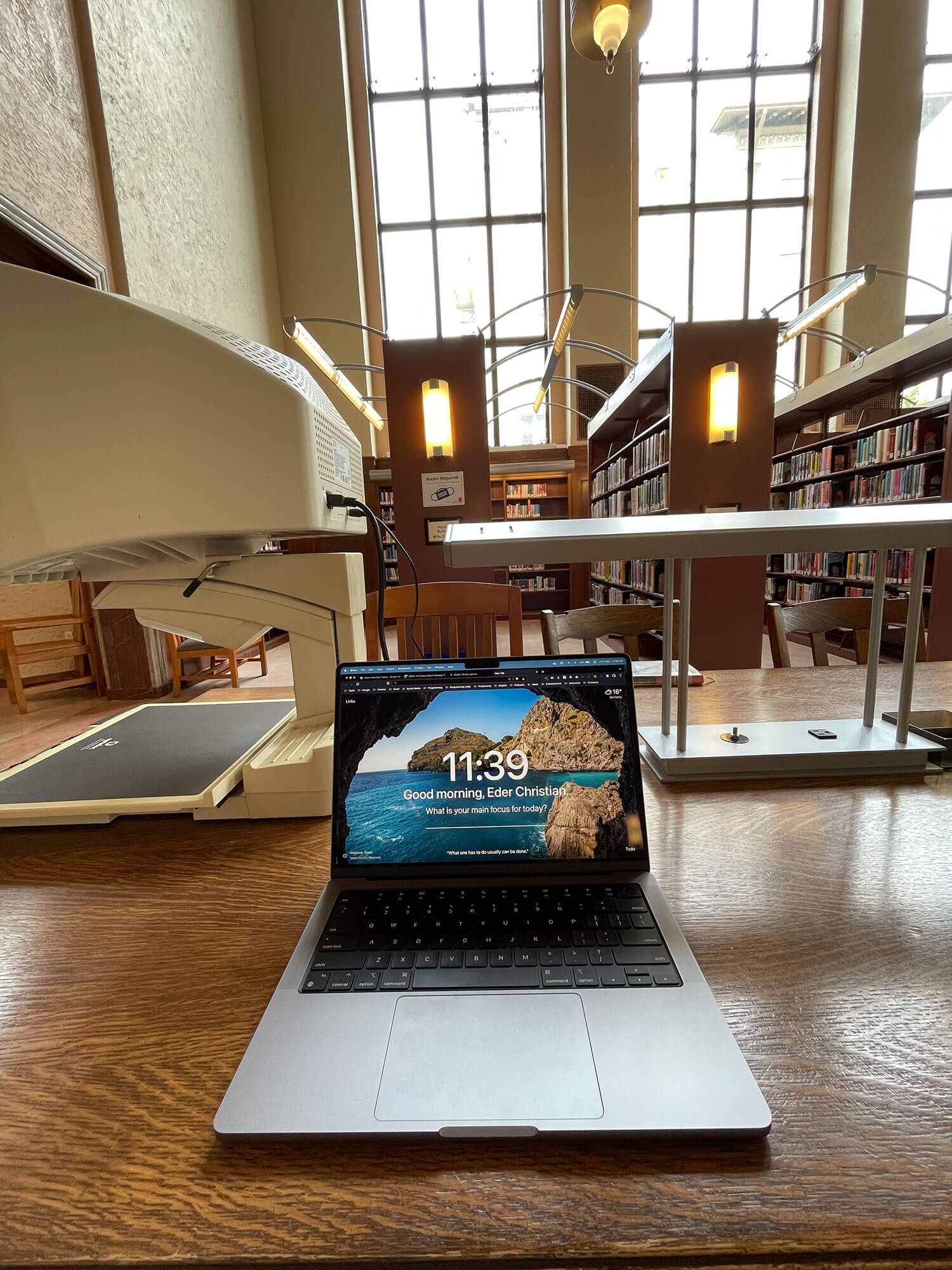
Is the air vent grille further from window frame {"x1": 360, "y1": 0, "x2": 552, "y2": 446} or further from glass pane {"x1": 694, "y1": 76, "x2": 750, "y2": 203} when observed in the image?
glass pane {"x1": 694, "y1": 76, "x2": 750, "y2": 203}

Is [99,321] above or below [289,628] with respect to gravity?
above

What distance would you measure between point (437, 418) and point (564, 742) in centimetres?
342

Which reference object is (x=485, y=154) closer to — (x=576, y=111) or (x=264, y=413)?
(x=576, y=111)

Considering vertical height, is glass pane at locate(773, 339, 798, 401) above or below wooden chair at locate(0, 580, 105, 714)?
above

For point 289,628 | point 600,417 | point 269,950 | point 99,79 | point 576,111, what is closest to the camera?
point 269,950

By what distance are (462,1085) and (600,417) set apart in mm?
5530

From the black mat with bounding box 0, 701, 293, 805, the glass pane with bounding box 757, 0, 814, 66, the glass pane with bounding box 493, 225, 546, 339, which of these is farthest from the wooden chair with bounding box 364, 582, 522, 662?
the glass pane with bounding box 757, 0, 814, 66

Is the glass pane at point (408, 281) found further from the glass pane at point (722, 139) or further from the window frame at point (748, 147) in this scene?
the glass pane at point (722, 139)

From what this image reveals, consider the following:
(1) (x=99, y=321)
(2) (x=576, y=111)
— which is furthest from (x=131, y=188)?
(2) (x=576, y=111)

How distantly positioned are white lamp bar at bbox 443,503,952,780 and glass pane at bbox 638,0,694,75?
9.57 meters

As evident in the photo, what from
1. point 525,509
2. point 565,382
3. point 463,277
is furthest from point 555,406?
point 463,277

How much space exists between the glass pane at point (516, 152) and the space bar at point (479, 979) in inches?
357

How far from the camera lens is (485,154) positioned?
740 cm

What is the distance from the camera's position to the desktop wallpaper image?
0.55 m
